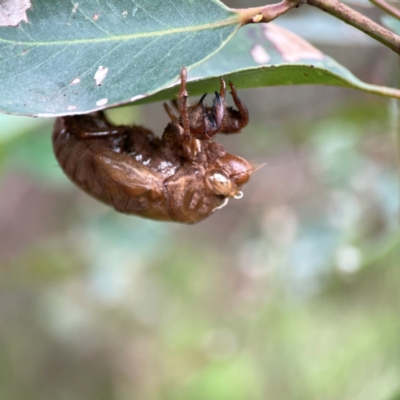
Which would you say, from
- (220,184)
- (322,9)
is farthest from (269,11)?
(220,184)

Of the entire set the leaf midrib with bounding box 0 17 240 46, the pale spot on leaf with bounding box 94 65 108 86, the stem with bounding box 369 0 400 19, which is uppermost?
the leaf midrib with bounding box 0 17 240 46

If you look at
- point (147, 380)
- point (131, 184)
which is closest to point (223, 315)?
point (147, 380)

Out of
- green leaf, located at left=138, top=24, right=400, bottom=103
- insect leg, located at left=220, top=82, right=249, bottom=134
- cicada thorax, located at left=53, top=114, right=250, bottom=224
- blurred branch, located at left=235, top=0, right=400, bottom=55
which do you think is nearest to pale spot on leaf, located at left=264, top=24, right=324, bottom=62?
green leaf, located at left=138, top=24, right=400, bottom=103

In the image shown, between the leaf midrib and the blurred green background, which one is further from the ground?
the leaf midrib

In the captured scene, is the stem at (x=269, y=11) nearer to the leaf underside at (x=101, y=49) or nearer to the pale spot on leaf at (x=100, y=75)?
the leaf underside at (x=101, y=49)

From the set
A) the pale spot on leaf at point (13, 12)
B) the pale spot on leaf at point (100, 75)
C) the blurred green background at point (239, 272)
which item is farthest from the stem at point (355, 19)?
the blurred green background at point (239, 272)

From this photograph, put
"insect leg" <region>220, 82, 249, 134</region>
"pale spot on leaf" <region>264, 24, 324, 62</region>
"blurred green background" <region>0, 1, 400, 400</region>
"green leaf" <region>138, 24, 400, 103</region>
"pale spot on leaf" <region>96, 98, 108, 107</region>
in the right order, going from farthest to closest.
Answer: "blurred green background" <region>0, 1, 400, 400</region> → "insect leg" <region>220, 82, 249, 134</region> → "pale spot on leaf" <region>264, 24, 324, 62</region> → "green leaf" <region>138, 24, 400, 103</region> → "pale spot on leaf" <region>96, 98, 108, 107</region>

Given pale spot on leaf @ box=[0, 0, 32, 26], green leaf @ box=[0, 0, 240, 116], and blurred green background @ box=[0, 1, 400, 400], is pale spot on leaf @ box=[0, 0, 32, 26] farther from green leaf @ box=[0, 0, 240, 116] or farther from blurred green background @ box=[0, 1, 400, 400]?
blurred green background @ box=[0, 1, 400, 400]

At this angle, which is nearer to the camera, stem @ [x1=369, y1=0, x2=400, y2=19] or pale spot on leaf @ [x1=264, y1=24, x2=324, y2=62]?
stem @ [x1=369, y1=0, x2=400, y2=19]
